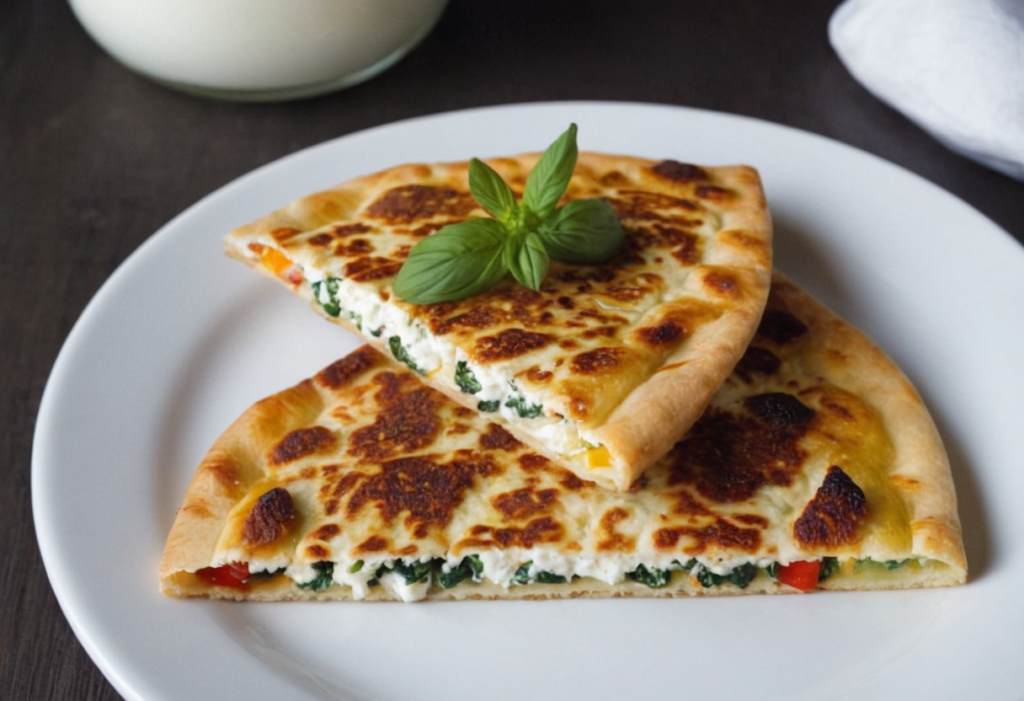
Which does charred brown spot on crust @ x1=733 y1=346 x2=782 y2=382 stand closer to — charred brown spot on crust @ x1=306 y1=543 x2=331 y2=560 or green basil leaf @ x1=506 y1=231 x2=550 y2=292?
green basil leaf @ x1=506 y1=231 x2=550 y2=292

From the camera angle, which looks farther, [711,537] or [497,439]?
[497,439]

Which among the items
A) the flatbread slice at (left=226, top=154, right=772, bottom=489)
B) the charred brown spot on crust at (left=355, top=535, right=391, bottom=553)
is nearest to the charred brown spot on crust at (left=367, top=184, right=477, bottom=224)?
the flatbread slice at (left=226, top=154, right=772, bottom=489)

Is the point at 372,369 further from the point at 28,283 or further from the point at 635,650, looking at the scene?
the point at 28,283

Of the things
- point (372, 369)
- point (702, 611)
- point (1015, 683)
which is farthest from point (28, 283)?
point (1015, 683)

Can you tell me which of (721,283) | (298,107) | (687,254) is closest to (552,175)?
(687,254)

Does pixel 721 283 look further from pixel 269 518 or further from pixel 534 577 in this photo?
pixel 269 518

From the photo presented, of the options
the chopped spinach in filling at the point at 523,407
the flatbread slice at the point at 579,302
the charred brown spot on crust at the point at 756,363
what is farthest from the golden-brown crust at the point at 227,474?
the charred brown spot on crust at the point at 756,363
